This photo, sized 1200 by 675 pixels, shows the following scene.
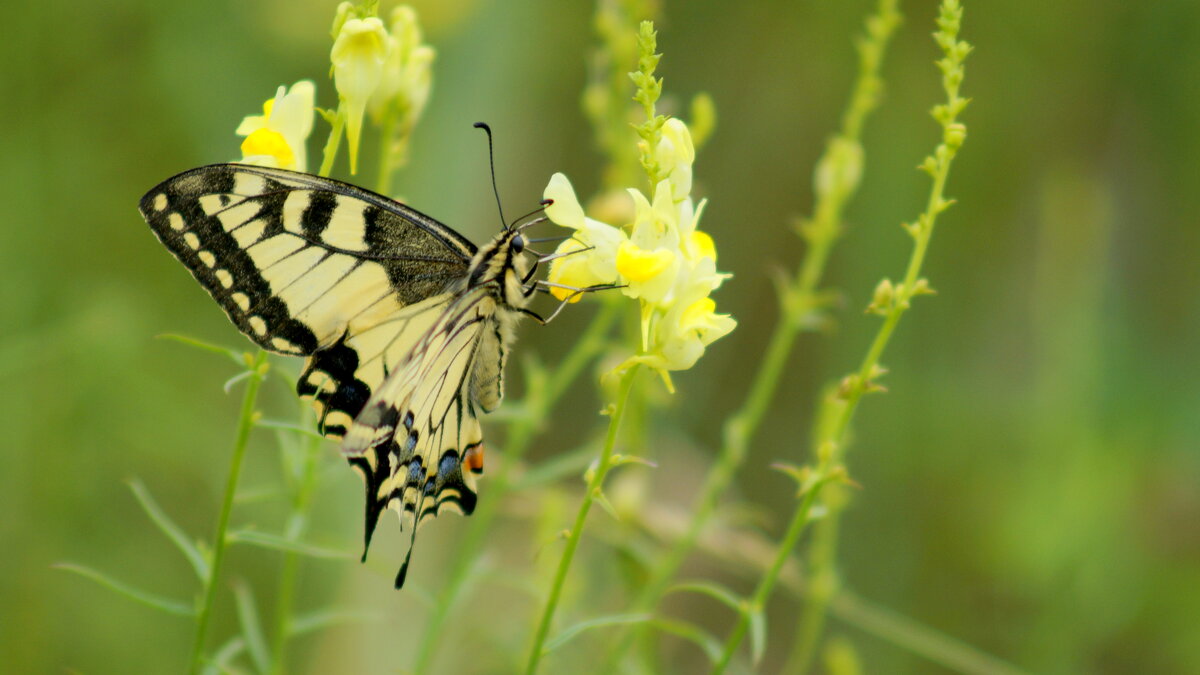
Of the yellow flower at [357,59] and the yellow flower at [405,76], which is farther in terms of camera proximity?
the yellow flower at [405,76]

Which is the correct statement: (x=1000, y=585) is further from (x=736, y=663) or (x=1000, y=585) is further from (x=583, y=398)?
(x=583, y=398)

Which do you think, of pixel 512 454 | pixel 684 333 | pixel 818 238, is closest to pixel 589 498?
pixel 684 333

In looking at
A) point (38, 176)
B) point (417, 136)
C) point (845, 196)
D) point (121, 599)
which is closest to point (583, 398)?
point (417, 136)

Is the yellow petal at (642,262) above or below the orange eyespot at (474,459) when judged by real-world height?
above

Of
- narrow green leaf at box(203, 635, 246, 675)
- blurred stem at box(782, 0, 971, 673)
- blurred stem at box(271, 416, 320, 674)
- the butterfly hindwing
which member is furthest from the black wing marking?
blurred stem at box(782, 0, 971, 673)

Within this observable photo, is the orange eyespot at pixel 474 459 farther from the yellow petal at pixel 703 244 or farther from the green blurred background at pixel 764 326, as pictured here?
the yellow petal at pixel 703 244

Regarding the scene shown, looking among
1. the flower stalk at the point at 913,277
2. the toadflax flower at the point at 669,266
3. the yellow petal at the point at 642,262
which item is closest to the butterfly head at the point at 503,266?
the toadflax flower at the point at 669,266

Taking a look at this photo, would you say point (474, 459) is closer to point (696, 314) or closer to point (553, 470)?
point (553, 470)
